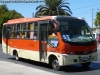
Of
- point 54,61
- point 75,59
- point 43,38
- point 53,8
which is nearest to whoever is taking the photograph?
point 75,59

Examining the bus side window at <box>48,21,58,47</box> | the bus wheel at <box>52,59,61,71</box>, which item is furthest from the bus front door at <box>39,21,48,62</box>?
the bus wheel at <box>52,59,61,71</box>

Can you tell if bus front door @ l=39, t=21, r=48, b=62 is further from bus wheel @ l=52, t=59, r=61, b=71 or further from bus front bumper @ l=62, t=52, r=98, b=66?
bus front bumper @ l=62, t=52, r=98, b=66

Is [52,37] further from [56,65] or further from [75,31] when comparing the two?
[56,65]

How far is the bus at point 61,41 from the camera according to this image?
→ 12250mm

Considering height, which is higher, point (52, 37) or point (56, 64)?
point (52, 37)

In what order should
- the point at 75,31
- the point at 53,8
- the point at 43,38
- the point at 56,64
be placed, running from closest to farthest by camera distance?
1. the point at 75,31
2. the point at 56,64
3. the point at 43,38
4. the point at 53,8

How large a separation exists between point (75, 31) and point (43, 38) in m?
1.99

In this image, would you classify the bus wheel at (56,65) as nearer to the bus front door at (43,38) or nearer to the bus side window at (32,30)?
the bus front door at (43,38)

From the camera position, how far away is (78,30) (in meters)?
12.9

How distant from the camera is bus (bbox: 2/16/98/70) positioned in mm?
12250

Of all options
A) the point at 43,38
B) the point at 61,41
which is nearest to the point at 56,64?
the point at 61,41

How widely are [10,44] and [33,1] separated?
23.6m

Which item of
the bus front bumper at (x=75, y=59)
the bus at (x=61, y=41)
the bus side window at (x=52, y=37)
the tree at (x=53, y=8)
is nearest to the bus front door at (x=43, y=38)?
the bus at (x=61, y=41)

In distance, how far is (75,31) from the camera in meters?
12.8
